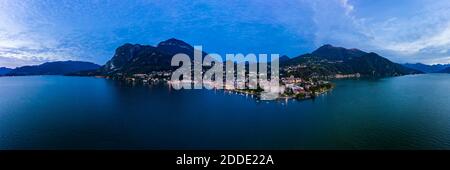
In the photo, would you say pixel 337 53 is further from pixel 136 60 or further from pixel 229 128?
pixel 229 128

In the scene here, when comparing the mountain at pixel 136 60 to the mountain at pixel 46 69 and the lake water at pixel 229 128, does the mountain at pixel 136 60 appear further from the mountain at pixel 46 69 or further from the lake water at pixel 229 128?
the lake water at pixel 229 128

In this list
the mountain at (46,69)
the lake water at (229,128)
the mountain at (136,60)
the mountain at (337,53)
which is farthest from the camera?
the mountain at (337,53)

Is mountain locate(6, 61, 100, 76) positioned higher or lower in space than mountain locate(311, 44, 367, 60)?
lower

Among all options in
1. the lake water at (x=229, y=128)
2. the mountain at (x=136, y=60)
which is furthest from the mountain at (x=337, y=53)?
the lake water at (x=229, y=128)

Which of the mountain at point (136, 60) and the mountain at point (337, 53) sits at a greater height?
the mountain at point (337, 53)

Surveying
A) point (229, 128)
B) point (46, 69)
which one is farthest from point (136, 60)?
point (229, 128)

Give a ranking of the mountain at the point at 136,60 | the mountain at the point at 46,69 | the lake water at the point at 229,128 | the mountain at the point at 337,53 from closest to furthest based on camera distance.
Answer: the lake water at the point at 229,128 < the mountain at the point at 136,60 < the mountain at the point at 46,69 < the mountain at the point at 337,53

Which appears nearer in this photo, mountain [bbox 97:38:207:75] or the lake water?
the lake water

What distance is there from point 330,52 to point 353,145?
17653 cm

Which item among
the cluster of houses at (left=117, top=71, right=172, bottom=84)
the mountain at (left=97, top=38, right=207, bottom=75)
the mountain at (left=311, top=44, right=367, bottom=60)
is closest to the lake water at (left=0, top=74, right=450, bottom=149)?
the cluster of houses at (left=117, top=71, right=172, bottom=84)

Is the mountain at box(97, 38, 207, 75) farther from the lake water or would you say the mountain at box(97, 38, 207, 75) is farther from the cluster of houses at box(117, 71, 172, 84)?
the lake water

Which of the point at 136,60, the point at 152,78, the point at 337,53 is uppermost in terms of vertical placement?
the point at 337,53
